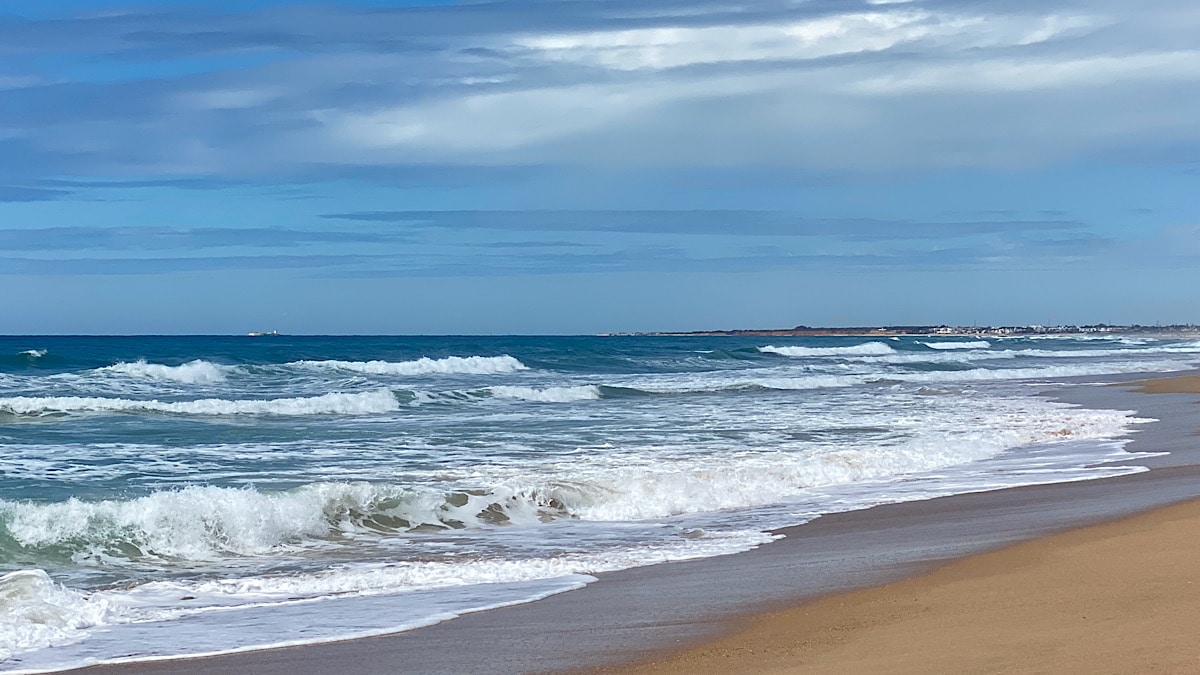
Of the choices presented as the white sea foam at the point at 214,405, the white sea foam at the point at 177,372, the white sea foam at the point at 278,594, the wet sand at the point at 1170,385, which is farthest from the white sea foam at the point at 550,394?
the white sea foam at the point at 278,594

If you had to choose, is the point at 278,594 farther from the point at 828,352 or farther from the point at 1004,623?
the point at 828,352

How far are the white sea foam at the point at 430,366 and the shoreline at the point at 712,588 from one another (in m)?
33.8

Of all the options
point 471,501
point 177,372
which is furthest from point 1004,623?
point 177,372

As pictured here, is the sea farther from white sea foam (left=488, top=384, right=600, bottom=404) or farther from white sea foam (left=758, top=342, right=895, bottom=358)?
white sea foam (left=758, top=342, right=895, bottom=358)

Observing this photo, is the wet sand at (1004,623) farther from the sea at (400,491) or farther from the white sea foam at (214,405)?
the white sea foam at (214,405)

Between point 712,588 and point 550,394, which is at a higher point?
point 550,394

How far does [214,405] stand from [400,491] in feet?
46.4

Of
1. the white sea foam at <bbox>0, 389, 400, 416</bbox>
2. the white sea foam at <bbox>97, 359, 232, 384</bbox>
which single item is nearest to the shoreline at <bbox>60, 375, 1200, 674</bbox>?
the white sea foam at <bbox>0, 389, 400, 416</bbox>

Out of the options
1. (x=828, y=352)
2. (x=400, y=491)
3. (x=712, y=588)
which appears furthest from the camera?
(x=828, y=352)

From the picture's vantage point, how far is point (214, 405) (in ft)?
77.7

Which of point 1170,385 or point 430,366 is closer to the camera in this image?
point 1170,385

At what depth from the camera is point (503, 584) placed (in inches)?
305

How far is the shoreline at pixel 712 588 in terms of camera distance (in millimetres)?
5727

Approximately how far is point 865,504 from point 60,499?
25.5 feet
